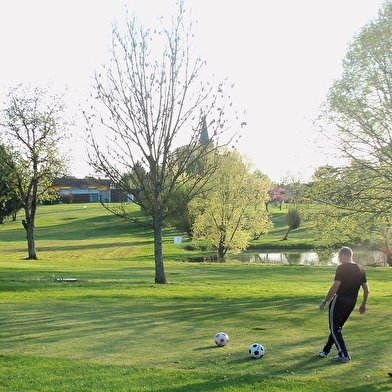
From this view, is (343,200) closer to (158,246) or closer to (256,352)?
(158,246)

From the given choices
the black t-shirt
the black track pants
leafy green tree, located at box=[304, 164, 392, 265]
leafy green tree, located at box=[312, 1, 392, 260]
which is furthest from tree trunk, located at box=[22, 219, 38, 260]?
the black t-shirt

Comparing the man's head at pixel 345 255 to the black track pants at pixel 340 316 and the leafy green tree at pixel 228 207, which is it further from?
the leafy green tree at pixel 228 207

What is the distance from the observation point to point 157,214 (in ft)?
84.4

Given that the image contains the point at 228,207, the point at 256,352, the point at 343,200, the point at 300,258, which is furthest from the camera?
the point at 300,258

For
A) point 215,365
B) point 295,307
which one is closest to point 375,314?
point 295,307

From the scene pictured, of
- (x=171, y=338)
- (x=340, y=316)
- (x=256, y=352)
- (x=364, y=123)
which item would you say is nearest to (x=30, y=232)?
(x=364, y=123)

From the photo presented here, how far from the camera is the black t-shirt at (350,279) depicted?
9.70m

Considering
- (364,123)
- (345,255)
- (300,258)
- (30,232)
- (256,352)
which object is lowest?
(300,258)

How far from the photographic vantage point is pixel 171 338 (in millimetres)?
11922

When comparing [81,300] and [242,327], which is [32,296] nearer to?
[81,300]

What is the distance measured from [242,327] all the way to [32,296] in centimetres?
979

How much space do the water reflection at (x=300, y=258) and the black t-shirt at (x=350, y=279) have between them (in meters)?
43.0

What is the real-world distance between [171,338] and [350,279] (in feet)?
14.3

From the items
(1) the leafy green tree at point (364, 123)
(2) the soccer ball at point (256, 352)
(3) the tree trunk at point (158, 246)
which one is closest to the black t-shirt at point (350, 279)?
(2) the soccer ball at point (256, 352)
